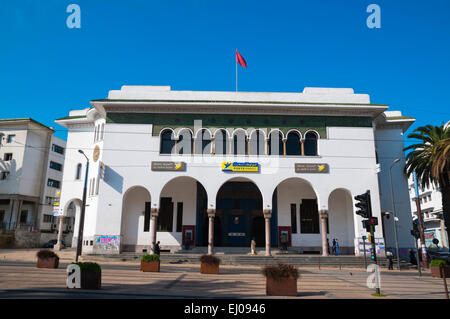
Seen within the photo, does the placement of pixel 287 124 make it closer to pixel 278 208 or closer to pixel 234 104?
pixel 234 104

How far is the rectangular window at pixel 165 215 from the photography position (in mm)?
27875

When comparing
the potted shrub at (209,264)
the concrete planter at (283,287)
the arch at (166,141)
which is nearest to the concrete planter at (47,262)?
the potted shrub at (209,264)

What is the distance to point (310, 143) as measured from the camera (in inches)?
1080

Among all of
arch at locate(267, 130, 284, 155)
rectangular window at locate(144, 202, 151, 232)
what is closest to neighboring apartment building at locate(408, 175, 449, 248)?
arch at locate(267, 130, 284, 155)

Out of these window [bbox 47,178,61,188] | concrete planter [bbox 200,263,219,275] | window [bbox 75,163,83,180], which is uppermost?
window [bbox 47,178,61,188]

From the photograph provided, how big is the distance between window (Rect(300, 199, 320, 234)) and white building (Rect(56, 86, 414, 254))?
9 centimetres

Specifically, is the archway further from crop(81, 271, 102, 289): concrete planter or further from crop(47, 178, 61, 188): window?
crop(47, 178, 61, 188): window

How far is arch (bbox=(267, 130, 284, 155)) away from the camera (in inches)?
1051

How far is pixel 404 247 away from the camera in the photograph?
28.0 m

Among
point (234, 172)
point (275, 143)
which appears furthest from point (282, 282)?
point (275, 143)

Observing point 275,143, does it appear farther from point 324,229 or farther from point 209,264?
point 209,264

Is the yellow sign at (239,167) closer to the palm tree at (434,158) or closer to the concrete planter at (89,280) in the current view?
the palm tree at (434,158)

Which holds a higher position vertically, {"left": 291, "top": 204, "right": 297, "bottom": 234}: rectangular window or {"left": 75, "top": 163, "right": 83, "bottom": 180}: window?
{"left": 75, "top": 163, "right": 83, "bottom": 180}: window

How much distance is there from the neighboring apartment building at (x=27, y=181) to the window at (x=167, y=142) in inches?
790
